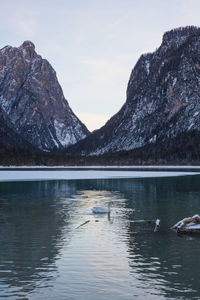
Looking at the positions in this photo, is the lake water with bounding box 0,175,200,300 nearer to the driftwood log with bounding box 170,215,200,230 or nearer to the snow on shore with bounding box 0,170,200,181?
the driftwood log with bounding box 170,215,200,230

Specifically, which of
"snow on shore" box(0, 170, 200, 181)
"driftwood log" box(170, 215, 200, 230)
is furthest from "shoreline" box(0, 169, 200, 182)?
"driftwood log" box(170, 215, 200, 230)

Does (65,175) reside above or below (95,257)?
above

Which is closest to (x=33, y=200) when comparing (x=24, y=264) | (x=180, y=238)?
(x=180, y=238)

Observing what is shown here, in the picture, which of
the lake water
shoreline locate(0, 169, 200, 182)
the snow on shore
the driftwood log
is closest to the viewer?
the lake water

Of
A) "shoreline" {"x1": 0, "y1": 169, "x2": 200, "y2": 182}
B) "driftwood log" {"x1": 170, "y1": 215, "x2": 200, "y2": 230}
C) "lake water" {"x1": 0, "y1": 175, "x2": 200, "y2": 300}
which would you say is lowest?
"lake water" {"x1": 0, "y1": 175, "x2": 200, "y2": 300}

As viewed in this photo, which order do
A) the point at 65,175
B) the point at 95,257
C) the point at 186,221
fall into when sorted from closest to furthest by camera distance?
1. the point at 95,257
2. the point at 186,221
3. the point at 65,175

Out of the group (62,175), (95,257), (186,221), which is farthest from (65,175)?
(95,257)

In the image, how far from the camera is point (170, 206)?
146ft

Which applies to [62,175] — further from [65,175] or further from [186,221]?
[186,221]

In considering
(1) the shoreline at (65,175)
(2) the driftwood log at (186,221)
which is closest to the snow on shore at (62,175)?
(1) the shoreline at (65,175)

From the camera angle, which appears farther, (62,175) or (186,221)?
(62,175)

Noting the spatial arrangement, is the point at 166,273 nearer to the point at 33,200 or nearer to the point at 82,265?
the point at 82,265

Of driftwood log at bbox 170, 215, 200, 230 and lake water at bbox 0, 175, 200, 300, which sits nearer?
lake water at bbox 0, 175, 200, 300

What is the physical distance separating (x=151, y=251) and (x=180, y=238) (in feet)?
14.1
